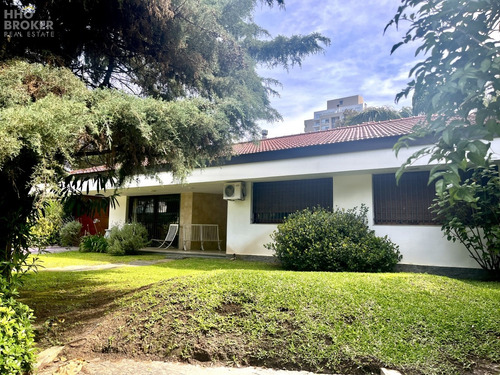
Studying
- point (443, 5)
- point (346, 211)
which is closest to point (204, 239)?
point (346, 211)

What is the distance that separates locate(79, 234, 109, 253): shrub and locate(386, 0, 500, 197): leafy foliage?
17.4m

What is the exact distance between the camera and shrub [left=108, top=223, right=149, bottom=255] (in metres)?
15.3

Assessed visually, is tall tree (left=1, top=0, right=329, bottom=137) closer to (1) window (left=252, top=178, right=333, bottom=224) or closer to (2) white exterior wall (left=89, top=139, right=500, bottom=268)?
(2) white exterior wall (left=89, top=139, right=500, bottom=268)

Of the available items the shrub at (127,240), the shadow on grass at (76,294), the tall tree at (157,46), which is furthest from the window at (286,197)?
the shrub at (127,240)

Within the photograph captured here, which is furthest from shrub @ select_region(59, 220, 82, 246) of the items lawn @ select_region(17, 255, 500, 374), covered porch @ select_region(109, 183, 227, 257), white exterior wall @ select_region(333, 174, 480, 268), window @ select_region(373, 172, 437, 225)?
window @ select_region(373, 172, 437, 225)

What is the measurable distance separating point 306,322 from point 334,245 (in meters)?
5.27

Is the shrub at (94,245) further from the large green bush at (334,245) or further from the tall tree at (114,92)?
the tall tree at (114,92)

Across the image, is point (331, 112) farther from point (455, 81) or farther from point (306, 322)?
point (455, 81)

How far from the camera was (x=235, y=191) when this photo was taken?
13180 mm

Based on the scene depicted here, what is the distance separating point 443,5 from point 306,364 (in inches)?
145

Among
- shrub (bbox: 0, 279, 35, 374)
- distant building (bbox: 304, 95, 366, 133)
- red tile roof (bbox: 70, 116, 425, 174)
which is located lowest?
shrub (bbox: 0, 279, 35, 374)

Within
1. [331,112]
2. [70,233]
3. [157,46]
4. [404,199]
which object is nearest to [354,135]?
[404,199]

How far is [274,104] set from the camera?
827cm

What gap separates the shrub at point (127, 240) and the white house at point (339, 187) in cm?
214
